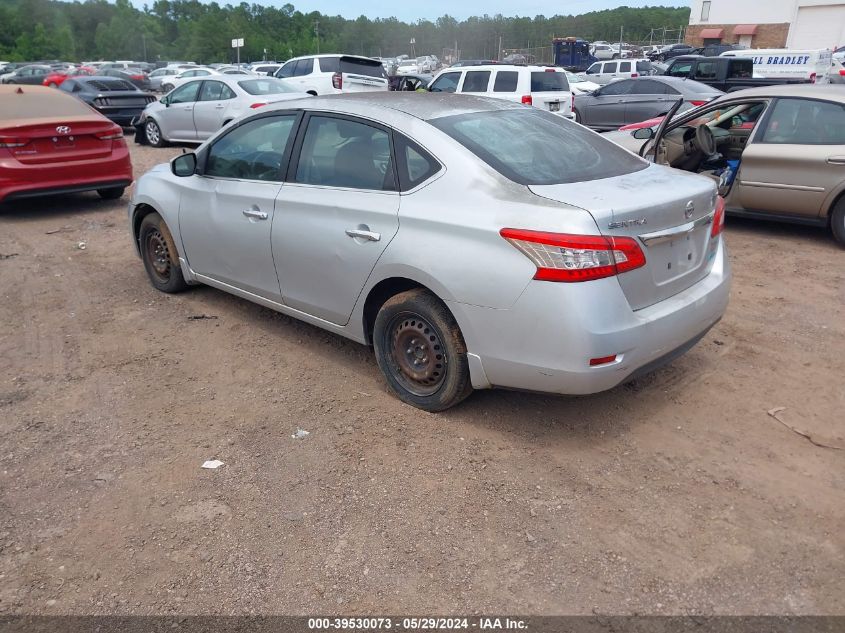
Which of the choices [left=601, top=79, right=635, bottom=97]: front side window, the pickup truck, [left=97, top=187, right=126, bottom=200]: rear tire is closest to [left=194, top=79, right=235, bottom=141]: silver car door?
[left=97, top=187, right=126, bottom=200]: rear tire

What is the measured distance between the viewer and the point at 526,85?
48.1 ft

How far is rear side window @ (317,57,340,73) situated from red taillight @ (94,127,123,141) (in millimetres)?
9209

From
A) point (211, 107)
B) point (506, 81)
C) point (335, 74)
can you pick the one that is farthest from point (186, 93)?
point (506, 81)

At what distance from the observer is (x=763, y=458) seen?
350 cm

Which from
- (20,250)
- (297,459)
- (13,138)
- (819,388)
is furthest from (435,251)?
(13,138)

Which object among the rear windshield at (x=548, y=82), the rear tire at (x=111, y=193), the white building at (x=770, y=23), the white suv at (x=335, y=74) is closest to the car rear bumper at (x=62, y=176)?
the rear tire at (x=111, y=193)

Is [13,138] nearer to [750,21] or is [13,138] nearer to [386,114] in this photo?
[386,114]

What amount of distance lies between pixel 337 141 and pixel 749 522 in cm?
303

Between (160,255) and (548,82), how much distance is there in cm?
1105

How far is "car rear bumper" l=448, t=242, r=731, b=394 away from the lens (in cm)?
321

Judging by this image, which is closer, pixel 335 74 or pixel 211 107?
pixel 211 107

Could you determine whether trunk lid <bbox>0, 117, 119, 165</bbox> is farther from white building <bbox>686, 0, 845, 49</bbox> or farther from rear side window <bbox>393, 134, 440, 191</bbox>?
white building <bbox>686, 0, 845, 49</bbox>

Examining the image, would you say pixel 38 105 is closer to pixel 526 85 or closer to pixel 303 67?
pixel 526 85

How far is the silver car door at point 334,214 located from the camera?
3.96 meters
